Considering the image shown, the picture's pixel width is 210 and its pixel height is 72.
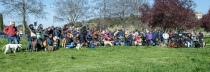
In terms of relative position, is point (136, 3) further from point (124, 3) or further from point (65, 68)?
point (65, 68)

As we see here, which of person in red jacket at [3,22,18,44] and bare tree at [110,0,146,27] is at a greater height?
bare tree at [110,0,146,27]

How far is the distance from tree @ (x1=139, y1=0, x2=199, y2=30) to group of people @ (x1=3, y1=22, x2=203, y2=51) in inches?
216

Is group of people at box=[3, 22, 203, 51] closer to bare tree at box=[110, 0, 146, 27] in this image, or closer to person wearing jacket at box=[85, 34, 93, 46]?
person wearing jacket at box=[85, 34, 93, 46]

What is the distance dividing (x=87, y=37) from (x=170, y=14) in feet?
40.5

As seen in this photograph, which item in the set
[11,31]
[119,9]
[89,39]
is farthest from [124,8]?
[11,31]

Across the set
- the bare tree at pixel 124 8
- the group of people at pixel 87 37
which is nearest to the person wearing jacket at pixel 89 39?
the group of people at pixel 87 37

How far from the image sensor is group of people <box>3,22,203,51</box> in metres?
17.5

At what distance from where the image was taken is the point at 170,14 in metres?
31.5

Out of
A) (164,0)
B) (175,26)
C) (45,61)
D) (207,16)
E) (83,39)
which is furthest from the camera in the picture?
(207,16)

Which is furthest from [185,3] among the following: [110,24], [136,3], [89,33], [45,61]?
[45,61]

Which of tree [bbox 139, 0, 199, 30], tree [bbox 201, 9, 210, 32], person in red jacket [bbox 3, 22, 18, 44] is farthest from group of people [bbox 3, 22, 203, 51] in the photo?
tree [bbox 201, 9, 210, 32]

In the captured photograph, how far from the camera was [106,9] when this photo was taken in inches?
1586

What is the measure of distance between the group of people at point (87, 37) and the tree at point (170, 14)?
5487mm

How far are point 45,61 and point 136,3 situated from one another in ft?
93.7
